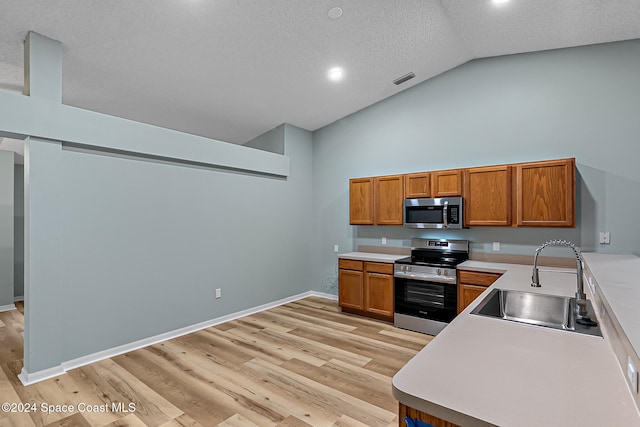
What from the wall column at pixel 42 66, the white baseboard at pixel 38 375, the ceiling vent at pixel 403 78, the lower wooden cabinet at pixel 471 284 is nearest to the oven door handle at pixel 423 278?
the lower wooden cabinet at pixel 471 284

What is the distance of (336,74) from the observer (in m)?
4.07

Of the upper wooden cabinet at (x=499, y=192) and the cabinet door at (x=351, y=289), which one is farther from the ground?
the upper wooden cabinet at (x=499, y=192)

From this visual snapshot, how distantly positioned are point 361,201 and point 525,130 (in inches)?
87.0

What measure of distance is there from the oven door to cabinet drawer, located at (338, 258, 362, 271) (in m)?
0.59

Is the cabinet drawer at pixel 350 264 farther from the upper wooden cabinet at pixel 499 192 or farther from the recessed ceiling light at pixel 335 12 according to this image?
the recessed ceiling light at pixel 335 12

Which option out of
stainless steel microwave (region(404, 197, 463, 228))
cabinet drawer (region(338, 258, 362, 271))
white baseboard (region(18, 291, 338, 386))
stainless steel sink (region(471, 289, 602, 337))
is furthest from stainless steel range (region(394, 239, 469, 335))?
white baseboard (region(18, 291, 338, 386))

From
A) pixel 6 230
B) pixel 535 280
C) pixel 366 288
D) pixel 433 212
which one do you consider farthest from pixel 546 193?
pixel 6 230

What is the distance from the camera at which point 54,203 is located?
2.88 meters

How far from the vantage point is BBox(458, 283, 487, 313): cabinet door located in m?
3.53

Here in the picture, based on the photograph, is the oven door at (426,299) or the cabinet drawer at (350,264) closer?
the oven door at (426,299)

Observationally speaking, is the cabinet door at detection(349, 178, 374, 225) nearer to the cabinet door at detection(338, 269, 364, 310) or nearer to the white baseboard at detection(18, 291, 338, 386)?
the cabinet door at detection(338, 269, 364, 310)

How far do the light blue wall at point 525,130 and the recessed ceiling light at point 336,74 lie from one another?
108 centimetres

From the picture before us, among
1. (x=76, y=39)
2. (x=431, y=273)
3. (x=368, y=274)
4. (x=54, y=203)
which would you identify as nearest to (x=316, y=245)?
(x=368, y=274)

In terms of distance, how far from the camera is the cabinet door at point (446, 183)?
3951 millimetres
